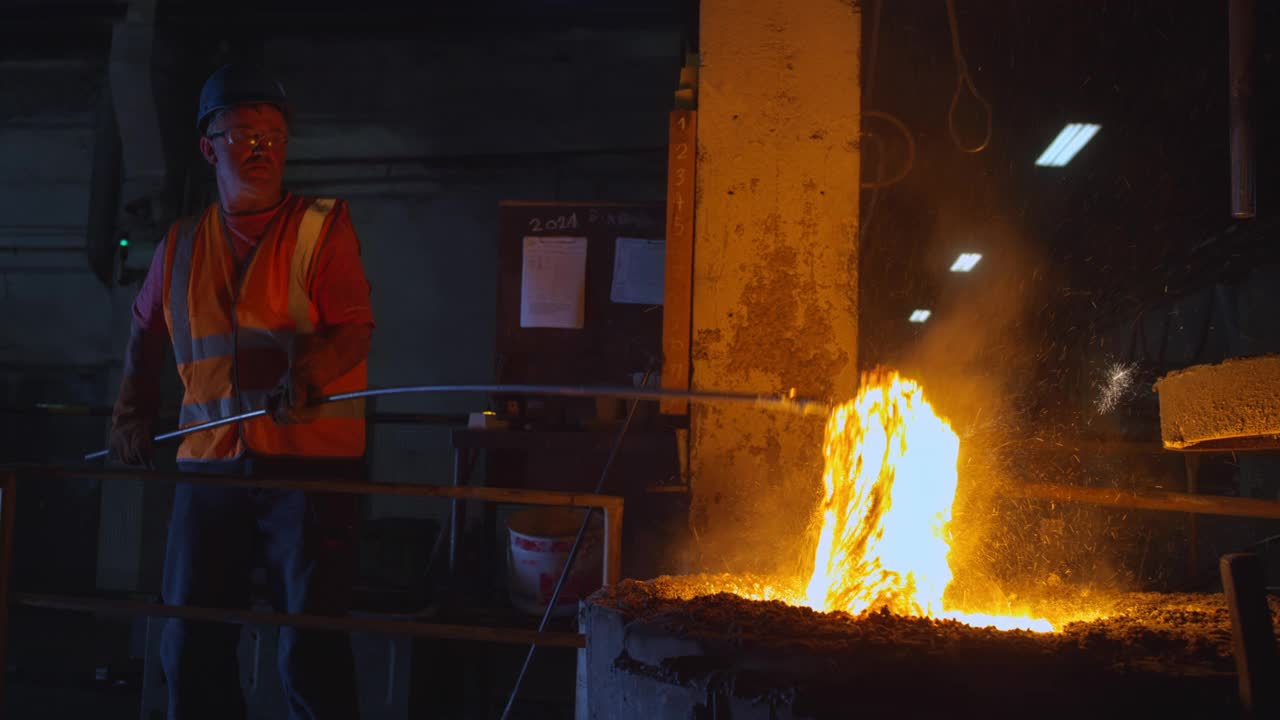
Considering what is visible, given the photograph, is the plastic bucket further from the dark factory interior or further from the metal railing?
the metal railing

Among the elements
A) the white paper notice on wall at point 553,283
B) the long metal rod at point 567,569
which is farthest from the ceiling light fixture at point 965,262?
the long metal rod at point 567,569

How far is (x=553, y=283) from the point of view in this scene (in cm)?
454

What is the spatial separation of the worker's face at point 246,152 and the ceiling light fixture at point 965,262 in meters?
13.0

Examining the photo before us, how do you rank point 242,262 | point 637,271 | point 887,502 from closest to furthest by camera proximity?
point 887,502 < point 242,262 < point 637,271

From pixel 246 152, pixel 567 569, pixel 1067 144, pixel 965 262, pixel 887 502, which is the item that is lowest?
pixel 567 569

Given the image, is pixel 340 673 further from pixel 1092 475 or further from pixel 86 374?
pixel 86 374

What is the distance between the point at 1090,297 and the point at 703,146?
11.2 m

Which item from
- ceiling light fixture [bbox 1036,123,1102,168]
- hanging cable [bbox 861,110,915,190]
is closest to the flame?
hanging cable [bbox 861,110,915,190]

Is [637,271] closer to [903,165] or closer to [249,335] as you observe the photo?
[903,165]

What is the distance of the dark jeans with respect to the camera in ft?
7.79

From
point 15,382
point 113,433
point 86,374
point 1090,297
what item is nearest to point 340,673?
point 113,433

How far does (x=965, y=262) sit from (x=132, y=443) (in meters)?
14.2

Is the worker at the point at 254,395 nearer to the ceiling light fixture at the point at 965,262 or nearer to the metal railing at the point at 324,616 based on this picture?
the metal railing at the point at 324,616

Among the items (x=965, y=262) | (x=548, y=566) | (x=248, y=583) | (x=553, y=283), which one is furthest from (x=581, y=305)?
(x=965, y=262)
